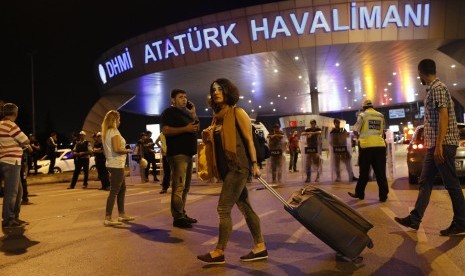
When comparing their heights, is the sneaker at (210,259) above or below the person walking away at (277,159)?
below

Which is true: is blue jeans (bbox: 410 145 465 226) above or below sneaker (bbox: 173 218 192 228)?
above

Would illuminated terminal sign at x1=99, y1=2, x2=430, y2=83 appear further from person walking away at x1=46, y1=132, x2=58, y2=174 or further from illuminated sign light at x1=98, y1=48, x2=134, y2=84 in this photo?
person walking away at x1=46, y1=132, x2=58, y2=174

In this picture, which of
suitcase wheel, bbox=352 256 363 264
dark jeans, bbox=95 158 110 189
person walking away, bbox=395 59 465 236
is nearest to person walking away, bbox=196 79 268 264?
suitcase wheel, bbox=352 256 363 264

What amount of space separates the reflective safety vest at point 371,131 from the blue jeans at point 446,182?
2.82 metres

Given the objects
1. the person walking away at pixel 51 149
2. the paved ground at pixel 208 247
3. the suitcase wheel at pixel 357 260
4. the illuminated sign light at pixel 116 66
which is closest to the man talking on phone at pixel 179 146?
the paved ground at pixel 208 247

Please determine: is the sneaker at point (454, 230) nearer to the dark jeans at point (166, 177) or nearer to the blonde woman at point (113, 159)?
the blonde woman at point (113, 159)

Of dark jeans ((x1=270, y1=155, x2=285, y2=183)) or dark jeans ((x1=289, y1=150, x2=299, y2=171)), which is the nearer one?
dark jeans ((x1=270, y1=155, x2=285, y2=183))

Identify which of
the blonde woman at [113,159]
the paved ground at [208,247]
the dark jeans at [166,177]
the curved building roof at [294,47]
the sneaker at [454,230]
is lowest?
the paved ground at [208,247]

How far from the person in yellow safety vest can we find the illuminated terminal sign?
700 inches

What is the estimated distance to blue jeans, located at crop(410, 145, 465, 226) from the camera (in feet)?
17.1

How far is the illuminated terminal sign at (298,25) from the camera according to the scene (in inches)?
965

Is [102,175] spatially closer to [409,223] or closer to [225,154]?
[225,154]

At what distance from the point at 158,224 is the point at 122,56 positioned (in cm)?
2690

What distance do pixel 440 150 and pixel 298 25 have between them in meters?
21.4
